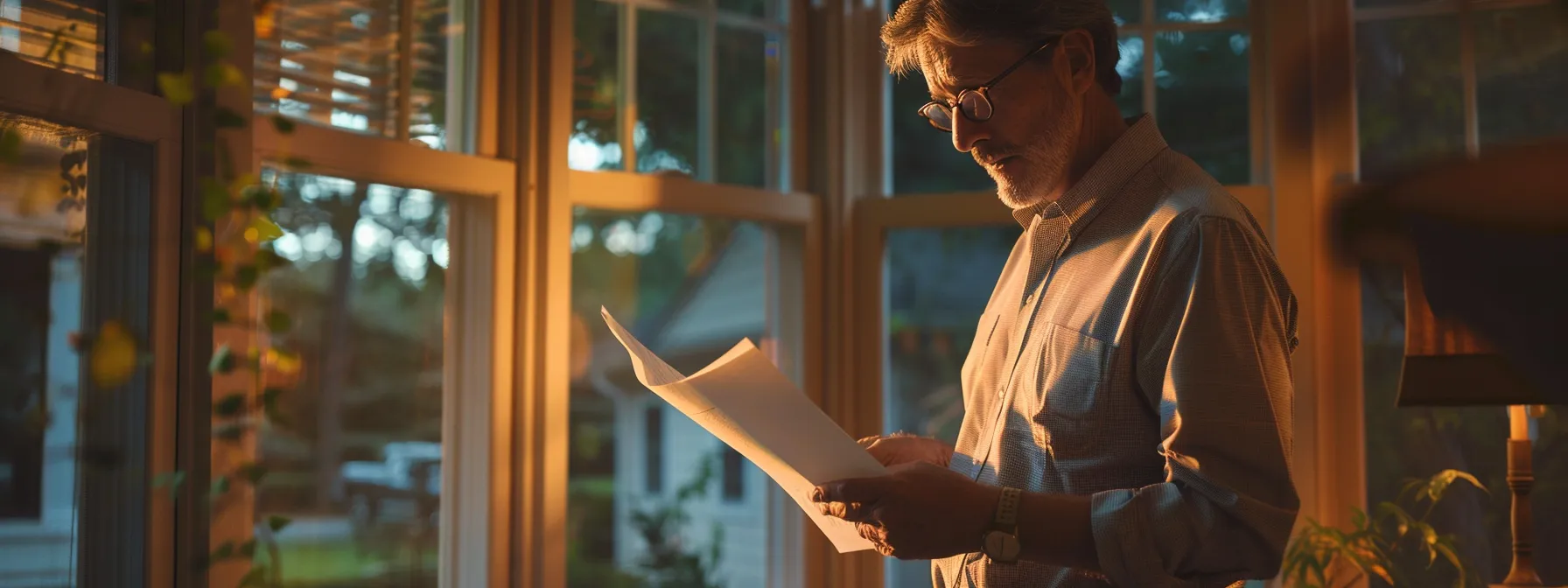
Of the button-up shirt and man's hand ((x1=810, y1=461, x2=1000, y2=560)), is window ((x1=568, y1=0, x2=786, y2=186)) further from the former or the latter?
man's hand ((x1=810, y1=461, x2=1000, y2=560))

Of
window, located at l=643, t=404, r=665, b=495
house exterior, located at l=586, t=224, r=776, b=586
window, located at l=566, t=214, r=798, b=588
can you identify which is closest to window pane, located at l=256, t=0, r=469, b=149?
window, located at l=566, t=214, r=798, b=588

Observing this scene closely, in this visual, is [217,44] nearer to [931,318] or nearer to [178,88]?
[178,88]

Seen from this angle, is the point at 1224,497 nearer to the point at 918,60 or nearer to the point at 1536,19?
the point at 918,60

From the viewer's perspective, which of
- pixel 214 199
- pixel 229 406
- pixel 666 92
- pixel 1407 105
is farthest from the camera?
pixel 666 92

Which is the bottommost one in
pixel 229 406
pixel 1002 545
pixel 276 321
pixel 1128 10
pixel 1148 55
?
pixel 1002 545

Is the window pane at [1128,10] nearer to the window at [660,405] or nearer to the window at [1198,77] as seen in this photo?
the window at [1198,77]

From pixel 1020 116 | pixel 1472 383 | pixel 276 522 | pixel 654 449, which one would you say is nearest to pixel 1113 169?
pixel 1020 116

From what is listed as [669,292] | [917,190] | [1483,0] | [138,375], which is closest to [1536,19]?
[1483,0]

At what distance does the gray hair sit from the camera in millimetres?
1241

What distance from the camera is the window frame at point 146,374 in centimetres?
146

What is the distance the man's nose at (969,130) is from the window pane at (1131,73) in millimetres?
1335

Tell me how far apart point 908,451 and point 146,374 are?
3.29 ft

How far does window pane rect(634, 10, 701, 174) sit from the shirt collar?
128 cm

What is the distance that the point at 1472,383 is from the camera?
0.51m
